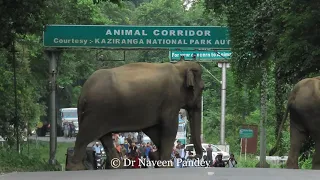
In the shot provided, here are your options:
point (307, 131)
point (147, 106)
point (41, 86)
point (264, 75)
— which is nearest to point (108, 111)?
point (147, 106)

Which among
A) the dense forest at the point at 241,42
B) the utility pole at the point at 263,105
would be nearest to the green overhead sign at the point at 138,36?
the dense forest at the point at 241,42

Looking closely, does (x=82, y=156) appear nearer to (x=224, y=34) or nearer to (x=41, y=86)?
(x=224, y=34)

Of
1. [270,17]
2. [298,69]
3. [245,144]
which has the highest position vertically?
[270,17]

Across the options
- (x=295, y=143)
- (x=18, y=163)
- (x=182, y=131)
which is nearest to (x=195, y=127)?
(x=295, y=143)

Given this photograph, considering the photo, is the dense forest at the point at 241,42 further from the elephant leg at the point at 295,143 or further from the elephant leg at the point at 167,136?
the elephant leg at the point at 167,136

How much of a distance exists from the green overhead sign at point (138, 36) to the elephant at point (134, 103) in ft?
28.4

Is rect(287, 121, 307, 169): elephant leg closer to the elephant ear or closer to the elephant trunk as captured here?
the elephant trunk

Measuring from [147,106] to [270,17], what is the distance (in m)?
6.88

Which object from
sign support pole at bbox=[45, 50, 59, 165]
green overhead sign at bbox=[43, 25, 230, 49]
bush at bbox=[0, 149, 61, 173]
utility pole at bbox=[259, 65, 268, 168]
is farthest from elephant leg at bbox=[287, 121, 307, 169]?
sign support pole at bbox=[45, 50, 59, 165]

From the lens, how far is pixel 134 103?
53.4 feet

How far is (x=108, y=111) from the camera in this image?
53.4 ft

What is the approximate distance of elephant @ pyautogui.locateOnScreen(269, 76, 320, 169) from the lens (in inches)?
662

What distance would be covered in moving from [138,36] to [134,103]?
967 cm

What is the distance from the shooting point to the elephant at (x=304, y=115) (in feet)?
55.2
